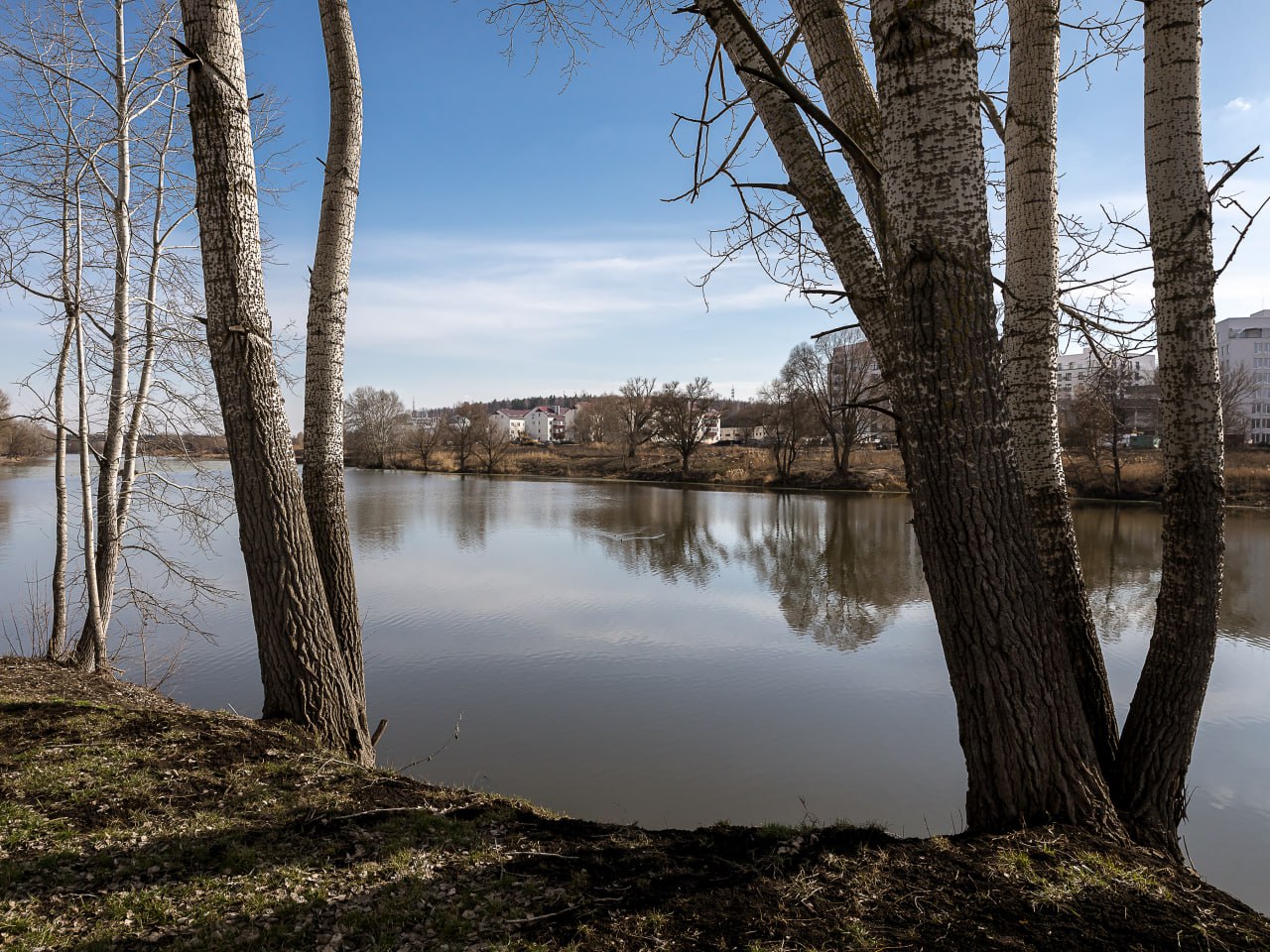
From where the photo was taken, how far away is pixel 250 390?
3477 millimetres

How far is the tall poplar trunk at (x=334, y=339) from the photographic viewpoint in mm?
4242

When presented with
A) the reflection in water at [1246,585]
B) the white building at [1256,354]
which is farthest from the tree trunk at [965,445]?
the white building at [1256,354]

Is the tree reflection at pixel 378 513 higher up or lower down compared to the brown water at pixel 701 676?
higher up

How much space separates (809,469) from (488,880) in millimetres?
39164

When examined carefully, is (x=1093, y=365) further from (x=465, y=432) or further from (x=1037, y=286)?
(x=465, y=432)

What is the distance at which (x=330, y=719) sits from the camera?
3643mm

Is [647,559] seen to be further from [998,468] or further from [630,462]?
[630,462]

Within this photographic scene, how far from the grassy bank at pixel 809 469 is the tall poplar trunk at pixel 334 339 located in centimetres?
2645

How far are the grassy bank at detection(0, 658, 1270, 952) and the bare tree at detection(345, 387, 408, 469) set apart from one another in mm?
52617

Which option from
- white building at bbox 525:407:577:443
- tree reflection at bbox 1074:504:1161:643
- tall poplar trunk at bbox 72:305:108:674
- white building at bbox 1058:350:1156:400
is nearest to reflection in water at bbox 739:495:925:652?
tree reflection at bbox 1074:504:1161:643

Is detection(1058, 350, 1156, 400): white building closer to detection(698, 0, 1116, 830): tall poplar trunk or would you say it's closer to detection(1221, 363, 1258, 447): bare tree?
detection(698, 0, 1116, 830): tall poplar trunk

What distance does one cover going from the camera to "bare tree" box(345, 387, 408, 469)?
54.2m

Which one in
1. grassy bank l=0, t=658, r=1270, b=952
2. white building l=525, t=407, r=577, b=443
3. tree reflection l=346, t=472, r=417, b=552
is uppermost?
white building l=525, t=407, r=577, b=443

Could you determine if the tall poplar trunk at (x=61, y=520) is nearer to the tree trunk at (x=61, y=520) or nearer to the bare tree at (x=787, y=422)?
the tree trunk at (x=61, y=520)
